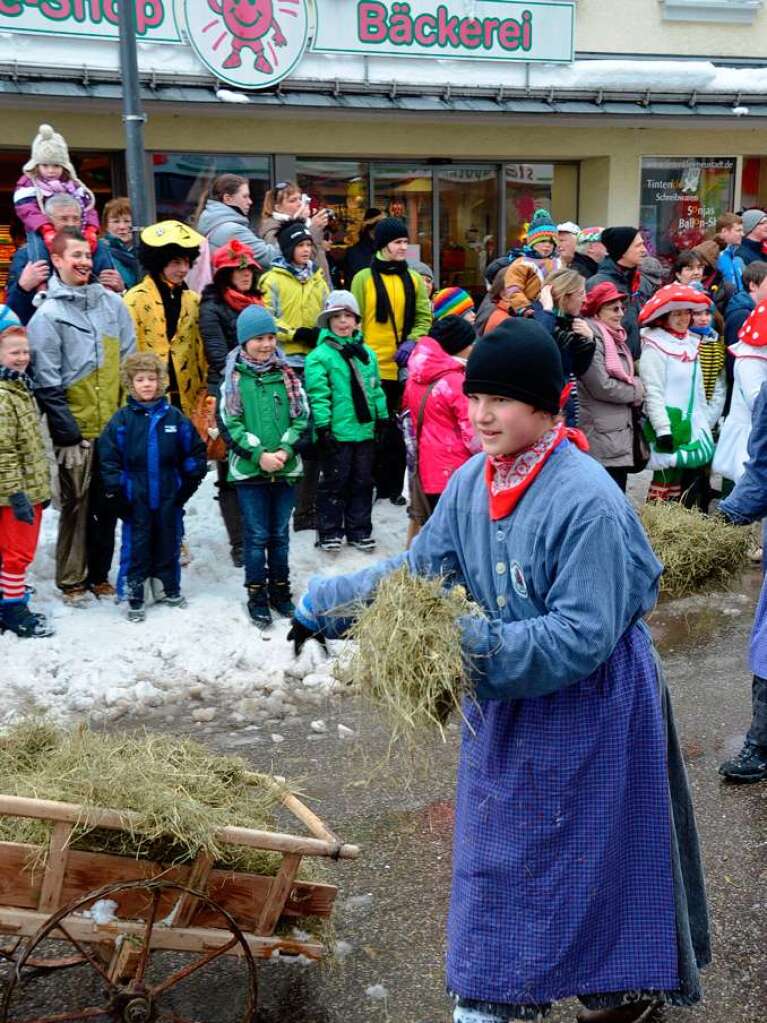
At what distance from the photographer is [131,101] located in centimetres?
761

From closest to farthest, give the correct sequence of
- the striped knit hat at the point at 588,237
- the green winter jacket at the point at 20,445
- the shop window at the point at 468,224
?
the green winter jacket at the point at 20,445, the striped knit hat at the point at 588,237, the shop window at the point at 468,224

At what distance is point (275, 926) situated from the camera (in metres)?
3.40

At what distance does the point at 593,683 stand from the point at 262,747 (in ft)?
9.43

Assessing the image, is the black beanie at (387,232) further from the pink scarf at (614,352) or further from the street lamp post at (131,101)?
the street lamp post at (131,101)

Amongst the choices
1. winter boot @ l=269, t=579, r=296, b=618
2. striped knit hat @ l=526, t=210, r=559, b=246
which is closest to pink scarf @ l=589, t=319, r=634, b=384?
striped knit hat @ l=526, t=210, r=559, b=246

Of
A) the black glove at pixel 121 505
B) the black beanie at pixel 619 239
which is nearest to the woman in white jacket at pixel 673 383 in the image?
the black beanie at pixel 619 239

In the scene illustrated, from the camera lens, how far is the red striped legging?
654 centimetres

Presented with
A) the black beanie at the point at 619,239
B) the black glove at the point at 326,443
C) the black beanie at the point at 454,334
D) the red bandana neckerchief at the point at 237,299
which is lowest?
the black glove at the point at 326,443

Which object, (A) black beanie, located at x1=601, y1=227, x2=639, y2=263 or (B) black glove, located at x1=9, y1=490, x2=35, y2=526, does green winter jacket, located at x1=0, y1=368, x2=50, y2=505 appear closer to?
(B) black glove, located at x1=9, y1=490, x2=35, y2=526

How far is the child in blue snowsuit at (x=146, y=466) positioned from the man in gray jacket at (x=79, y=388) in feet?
0.68

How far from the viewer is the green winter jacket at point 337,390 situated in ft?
25.5

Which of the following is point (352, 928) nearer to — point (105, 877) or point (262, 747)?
point (105, 877)

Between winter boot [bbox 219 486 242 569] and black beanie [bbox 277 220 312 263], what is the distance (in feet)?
5.98

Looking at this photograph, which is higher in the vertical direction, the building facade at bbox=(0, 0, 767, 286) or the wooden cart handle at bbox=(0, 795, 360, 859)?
the building facade at bbox=(0, 0, 767, 286)
